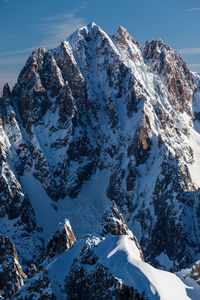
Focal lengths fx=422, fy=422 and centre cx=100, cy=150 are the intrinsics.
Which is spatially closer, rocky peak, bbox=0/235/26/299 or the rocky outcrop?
the rocky outcrop

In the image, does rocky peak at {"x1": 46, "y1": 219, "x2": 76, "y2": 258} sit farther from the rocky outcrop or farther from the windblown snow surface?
the rocky outcrop

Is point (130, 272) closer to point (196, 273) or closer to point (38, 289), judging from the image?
point (38, 289)

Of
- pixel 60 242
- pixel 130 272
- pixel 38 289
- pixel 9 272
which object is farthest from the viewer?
pixel 9 272

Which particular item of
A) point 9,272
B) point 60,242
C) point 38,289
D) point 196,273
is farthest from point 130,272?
point 9,272

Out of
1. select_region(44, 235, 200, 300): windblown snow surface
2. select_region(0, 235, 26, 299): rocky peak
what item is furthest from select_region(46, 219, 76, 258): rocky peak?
select_region(0, 235, 26, 299): rocky peak

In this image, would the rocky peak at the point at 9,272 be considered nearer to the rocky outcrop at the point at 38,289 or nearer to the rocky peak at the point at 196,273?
the rocky outcrop at the point at 38,289

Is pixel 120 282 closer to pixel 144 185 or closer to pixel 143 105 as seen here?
pixel 144 185

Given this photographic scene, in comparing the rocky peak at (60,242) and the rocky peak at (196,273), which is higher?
the rocky peak at (60,242)

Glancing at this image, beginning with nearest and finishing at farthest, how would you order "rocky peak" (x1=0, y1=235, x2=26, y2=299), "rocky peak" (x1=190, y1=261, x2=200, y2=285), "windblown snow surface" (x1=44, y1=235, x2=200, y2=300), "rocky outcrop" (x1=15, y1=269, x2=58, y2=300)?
1. "windblown snow surface" (x1=44, y1=235, x2=200, y2=300)
2. "rocky outcrop" (x1=15, y1=269, x2=58, y2=300)
3. "rocky peak" (x1=190, y1=261, x2=200, y2=285)
4. "rocky peak" (x1=0, y1=235, x2=26, y2=299)

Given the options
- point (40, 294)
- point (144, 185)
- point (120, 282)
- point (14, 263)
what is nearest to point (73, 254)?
point (40, 294)

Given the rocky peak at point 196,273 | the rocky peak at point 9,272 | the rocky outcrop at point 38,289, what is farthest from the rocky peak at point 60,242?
the rocky peak at point 196,273
